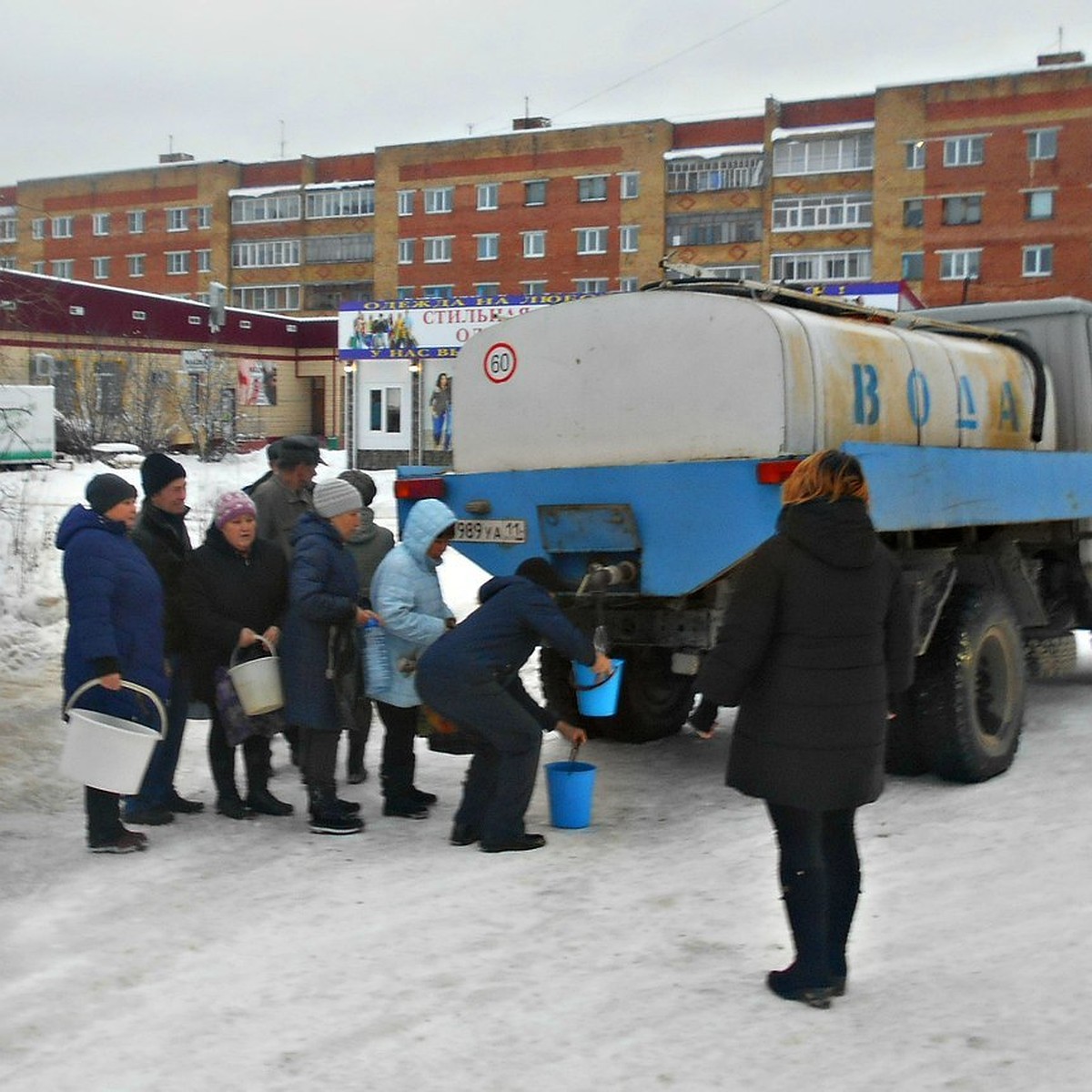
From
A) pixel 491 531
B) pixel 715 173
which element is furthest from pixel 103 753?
pixel 715 173

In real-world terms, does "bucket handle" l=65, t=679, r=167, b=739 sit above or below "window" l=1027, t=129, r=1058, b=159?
below

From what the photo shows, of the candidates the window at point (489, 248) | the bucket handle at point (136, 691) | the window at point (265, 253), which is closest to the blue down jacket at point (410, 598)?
the bucket handle at point (136, 691)

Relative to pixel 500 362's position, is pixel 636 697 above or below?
below

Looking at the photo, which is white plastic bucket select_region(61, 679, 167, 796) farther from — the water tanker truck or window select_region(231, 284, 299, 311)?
window select_region(231, 284, 299, 311)

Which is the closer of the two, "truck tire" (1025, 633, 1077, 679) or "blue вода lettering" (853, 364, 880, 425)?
"blue вода lettering" (853, 364, 880, 425)

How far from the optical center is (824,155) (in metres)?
57.7

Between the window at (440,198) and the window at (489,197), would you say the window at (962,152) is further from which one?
the window at (440,198)

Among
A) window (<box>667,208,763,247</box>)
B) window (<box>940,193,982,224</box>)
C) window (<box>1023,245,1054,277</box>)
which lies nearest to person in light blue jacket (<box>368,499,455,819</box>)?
window (<box>1023,245,1054,277</box>)

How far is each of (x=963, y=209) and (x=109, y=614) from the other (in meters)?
54.5

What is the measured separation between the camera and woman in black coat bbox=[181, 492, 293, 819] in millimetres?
6176

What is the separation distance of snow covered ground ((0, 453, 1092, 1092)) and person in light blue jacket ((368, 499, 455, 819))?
0.51m

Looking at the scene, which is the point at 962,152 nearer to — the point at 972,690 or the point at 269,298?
the point at 269,298

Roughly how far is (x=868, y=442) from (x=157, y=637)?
328cm

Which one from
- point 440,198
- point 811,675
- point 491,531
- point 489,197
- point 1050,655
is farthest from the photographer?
point 440,198
